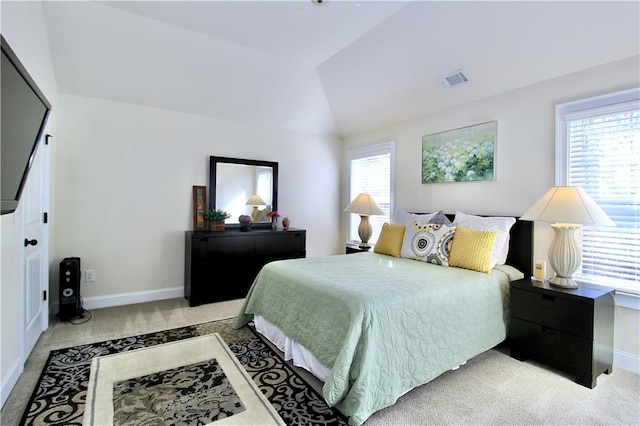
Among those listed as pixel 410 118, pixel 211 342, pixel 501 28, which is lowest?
pixel 211 342

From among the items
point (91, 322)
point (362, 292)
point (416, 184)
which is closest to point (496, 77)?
point (416, 184)

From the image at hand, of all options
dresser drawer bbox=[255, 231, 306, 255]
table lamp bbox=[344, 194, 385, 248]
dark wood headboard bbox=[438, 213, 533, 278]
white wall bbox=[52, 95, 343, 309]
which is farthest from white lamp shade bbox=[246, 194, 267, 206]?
dark wood headboard bbox=[438, 213, 533, 278]

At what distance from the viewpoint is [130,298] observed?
375 centimetres

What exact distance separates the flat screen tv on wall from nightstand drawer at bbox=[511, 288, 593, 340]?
10.8 feet

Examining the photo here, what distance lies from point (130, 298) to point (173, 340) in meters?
1.41

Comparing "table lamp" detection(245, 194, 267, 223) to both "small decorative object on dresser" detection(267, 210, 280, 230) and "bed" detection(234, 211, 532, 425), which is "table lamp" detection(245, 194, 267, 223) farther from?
"bed" detection(234, 211, 532, 425)

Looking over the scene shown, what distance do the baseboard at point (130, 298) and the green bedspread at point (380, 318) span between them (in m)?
1.71

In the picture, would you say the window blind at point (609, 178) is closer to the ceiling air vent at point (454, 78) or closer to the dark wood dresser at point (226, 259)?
the ceiling air vent at point (454, 78)

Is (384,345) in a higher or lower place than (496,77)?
lower

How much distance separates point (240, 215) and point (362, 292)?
2.77 m

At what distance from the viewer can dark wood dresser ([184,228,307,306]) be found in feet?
12.2

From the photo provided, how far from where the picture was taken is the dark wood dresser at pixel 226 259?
371 centimetres

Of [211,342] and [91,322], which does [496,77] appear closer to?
[211,342]

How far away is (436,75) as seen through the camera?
3312 millimetres
